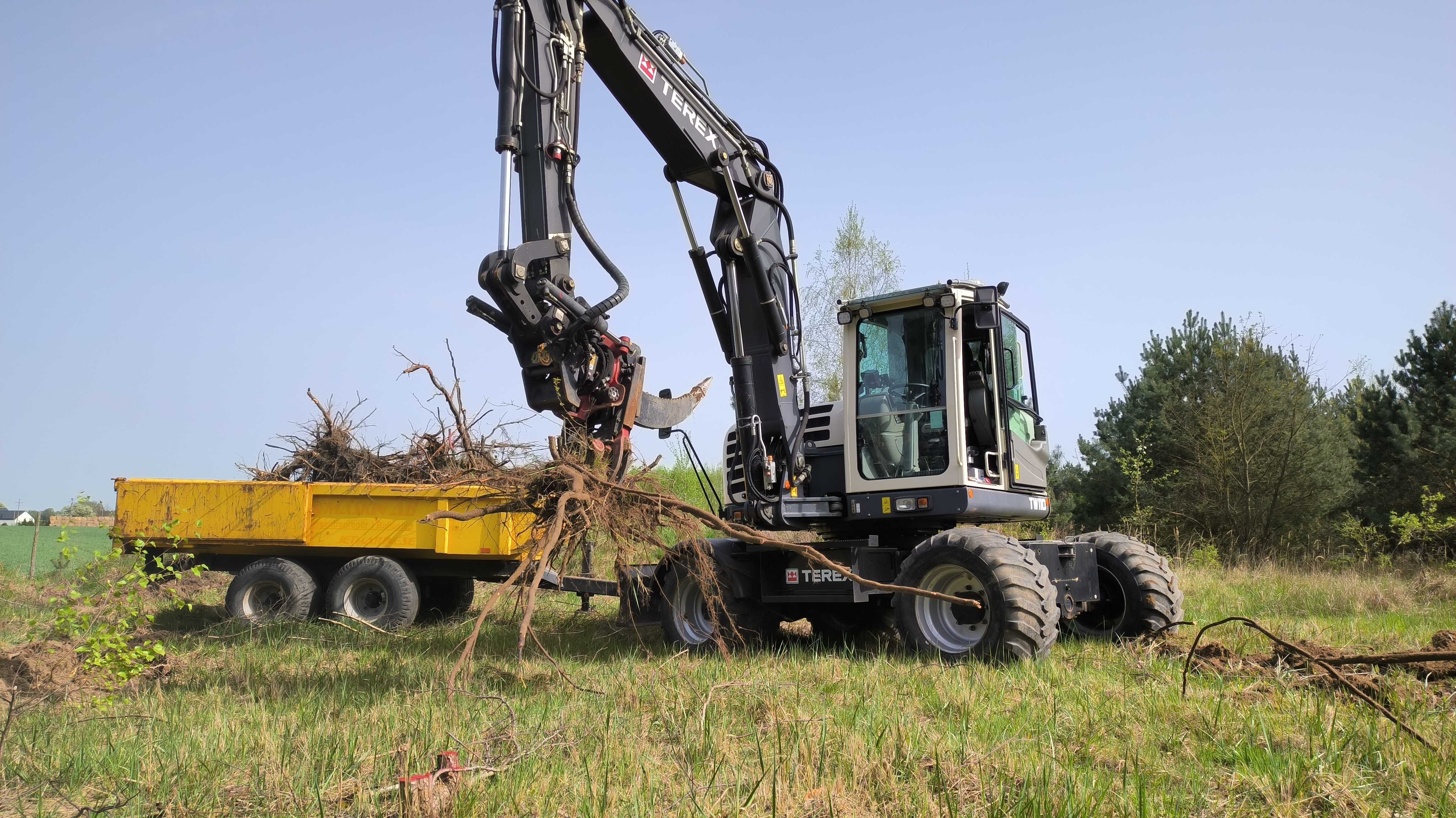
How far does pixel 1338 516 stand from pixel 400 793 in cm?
2271

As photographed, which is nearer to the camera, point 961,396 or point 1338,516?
point 961,396

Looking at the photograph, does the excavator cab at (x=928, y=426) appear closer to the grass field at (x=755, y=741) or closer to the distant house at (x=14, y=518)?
the grass field at (x=755, y=741)

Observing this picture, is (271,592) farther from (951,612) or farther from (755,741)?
(755,741)

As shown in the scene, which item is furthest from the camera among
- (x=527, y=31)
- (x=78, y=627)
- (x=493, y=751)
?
(x=527, y=31)

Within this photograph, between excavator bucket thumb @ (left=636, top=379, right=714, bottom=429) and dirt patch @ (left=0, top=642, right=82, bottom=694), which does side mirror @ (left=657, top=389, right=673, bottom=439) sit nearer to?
excavator bucket thumb @ (left=636, top=379, right=714, bottom=429)

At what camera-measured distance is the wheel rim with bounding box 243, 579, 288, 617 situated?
9.58 metres

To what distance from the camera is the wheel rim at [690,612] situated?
7.88 m

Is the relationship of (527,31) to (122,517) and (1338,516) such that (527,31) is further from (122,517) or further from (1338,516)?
(1338,516)

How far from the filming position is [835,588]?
7293 millimetres

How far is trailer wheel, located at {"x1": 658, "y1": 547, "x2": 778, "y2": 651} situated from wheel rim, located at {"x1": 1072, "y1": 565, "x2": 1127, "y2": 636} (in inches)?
104

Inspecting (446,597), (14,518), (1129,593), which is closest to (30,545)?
(14,518)

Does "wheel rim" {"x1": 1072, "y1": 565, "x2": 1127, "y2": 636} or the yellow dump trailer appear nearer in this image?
"wheel rim" {"x1": 1072, "y1": 565, "x2": 1127, "y2": 636}

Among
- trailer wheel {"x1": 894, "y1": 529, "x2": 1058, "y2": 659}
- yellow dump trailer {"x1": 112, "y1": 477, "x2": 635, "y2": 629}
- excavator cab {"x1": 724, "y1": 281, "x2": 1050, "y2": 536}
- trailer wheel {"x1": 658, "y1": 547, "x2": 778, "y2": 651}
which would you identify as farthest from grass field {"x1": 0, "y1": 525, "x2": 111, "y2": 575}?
trailer wheel {"x1": 894, "y1": 529, "x2": 1058, "y2": 659}

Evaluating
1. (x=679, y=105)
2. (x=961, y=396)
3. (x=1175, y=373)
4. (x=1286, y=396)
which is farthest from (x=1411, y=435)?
(x=679, y=105)
